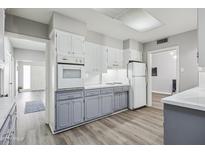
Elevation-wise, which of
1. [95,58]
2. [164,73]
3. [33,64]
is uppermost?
[33,64]

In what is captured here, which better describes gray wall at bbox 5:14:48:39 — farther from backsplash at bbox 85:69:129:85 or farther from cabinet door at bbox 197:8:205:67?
Result: cabinet door at bbox 197:8:205:67

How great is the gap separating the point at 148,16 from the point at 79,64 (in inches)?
71.8

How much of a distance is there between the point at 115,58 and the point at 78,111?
2225 millimetres

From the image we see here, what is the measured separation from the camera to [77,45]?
2672mm

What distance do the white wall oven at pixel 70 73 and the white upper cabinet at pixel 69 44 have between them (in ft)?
0.56

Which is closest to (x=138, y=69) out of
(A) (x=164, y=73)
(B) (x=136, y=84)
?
(B) (x=136, y=84)

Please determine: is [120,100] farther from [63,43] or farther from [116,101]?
[63,43]

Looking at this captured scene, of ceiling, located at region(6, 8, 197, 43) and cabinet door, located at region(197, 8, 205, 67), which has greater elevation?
ceiling, located at region(6, 8, 197, 43)

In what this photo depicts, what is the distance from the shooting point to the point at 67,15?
97.0 inches

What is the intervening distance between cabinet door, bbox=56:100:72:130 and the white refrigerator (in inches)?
90.0

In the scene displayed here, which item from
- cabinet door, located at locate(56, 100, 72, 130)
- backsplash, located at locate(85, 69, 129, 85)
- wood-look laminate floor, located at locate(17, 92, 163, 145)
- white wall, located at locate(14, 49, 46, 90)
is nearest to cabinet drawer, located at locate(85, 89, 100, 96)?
cabinet door, located at locate(56, 100, 72, 130)

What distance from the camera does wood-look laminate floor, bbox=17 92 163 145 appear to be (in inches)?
82.7

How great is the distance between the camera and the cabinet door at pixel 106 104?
3.21 metres

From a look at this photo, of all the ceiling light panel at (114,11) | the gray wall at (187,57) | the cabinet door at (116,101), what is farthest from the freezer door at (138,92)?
the ceiling light panel at (114,11)
